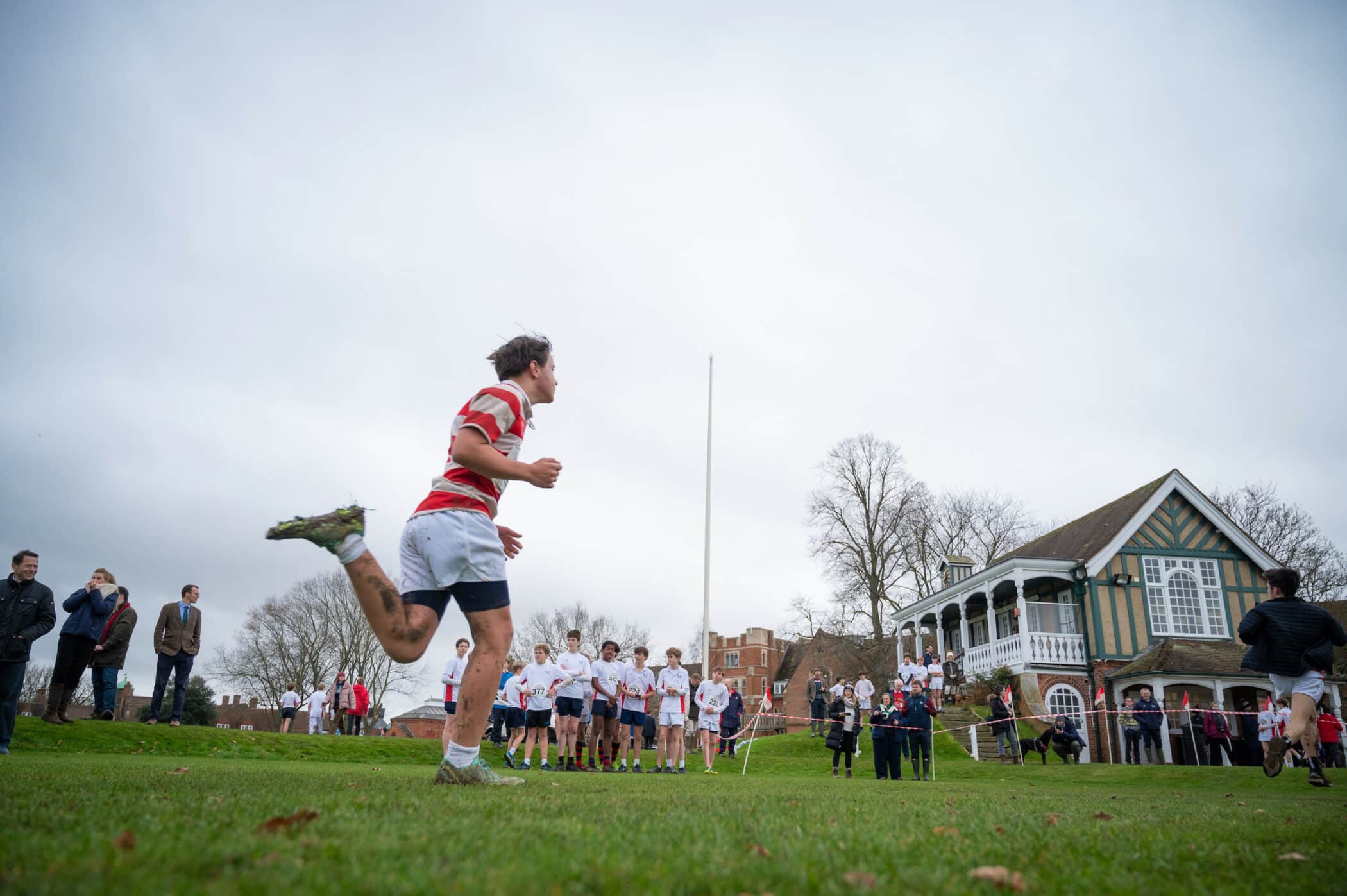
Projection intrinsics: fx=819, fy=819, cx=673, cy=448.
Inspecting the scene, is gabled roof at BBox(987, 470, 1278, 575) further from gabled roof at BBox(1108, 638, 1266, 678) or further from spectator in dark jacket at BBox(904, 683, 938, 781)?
spectator in dark jacket at BBox(904, 683, 938, 781)

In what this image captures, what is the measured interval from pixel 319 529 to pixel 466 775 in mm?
1682

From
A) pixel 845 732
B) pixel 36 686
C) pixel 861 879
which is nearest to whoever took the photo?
pixel 861 879

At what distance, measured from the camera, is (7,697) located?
9086 millimetres

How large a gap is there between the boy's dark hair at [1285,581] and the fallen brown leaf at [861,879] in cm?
891

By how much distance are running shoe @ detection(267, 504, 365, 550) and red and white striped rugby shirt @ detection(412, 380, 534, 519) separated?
0.41 m

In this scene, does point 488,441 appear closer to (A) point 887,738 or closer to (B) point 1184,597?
(A) point 887,738

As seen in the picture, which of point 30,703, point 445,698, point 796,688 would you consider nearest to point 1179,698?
point 445,698

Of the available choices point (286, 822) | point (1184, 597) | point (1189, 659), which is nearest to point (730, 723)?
point (1189, 659)

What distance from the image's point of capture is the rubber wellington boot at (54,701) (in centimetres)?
1248

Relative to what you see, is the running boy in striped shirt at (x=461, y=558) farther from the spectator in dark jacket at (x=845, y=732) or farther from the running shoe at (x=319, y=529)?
the spectator in dark jacket at (x=845, y=732)

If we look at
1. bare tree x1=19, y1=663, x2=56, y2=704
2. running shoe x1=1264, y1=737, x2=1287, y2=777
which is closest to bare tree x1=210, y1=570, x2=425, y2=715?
bare tree x1=19, y1=663, x2=56, y2=704

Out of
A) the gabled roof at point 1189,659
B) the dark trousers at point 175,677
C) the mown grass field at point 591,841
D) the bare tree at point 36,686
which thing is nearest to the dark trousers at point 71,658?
the dark trousers at point 175,677

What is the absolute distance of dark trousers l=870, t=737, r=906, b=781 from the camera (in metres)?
16.2

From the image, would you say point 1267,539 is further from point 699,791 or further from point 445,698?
point 699,791
